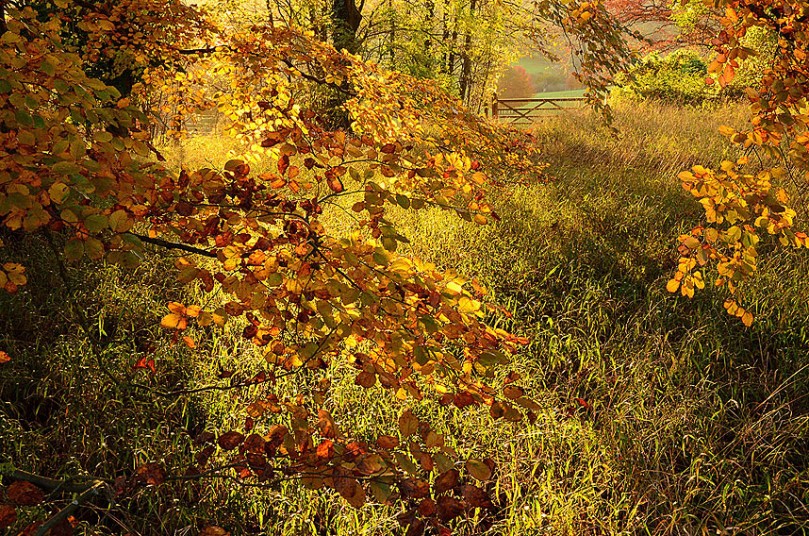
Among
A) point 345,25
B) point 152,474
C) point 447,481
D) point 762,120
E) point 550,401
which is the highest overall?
point 345,25

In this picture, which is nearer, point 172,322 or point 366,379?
point 366,379

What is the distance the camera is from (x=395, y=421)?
3006mm

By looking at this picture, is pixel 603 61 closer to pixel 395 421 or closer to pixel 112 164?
pixel 395 421

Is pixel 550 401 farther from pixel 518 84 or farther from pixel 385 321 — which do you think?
pixel 518 84

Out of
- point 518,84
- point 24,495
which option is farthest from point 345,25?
point 518,84

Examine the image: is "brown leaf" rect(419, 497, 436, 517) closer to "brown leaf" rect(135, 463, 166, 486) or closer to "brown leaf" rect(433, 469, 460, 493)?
"brown leaf" rect(433, 469, 460, 493)

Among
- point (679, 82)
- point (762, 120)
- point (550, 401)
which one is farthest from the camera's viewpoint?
point (679, 82)

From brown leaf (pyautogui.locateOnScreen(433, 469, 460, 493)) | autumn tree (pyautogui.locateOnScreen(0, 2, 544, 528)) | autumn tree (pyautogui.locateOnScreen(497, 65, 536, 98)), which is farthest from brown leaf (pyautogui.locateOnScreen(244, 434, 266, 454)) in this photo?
autumn tree (pyautogui.locateOnScreen(497, 65, 536, 98))

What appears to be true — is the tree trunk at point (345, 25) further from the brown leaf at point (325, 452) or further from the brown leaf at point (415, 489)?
the brown leaf at point (415, 489)

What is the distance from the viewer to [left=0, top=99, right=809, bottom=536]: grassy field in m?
2.45

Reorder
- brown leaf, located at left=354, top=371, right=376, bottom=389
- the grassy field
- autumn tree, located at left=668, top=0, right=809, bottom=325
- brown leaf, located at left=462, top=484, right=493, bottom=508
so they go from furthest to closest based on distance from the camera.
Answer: the grassy field < autumn tree, located at left=668, top=0, right=809, bottom=325 < brown leaf, located at left=354, top=371, right=376, bottom=389 < brown leaf, located at left=462, top=484, right=493, bottom=508

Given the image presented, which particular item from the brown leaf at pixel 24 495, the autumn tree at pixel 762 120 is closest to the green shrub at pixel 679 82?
the autumn tree at pixel 762 120

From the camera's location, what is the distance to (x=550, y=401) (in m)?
3.19

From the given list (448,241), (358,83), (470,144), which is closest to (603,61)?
(470,144)
